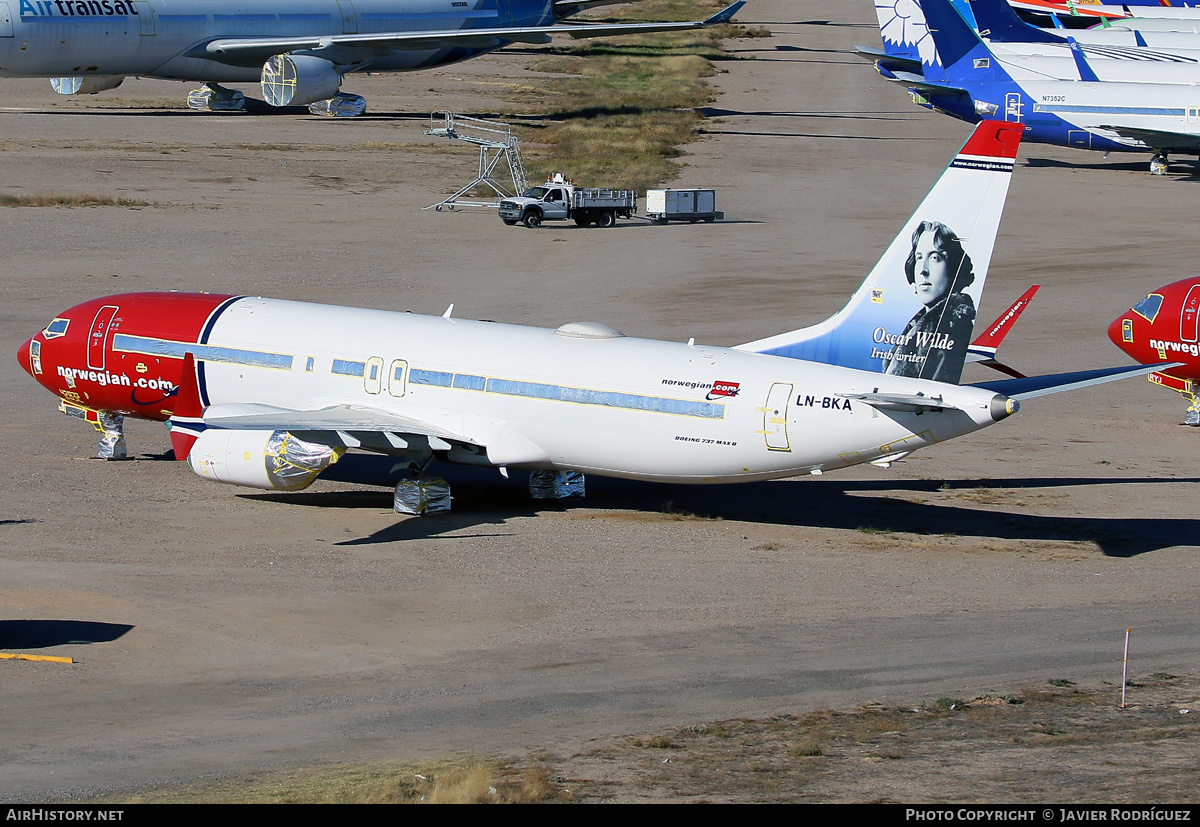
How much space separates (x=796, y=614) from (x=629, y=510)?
318 inches

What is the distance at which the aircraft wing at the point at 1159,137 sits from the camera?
9438 centimetres

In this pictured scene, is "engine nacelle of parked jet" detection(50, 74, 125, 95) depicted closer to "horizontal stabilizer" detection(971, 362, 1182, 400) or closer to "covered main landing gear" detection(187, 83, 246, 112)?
"covered main landing gear" detection(187, 83, 246, 112)

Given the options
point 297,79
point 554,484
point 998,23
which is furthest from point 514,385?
point 998,23

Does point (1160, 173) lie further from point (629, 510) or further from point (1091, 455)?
point (629, 510)

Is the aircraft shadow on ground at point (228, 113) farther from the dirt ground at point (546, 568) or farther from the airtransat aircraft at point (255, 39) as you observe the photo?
the dirt ground at point (546, 568)

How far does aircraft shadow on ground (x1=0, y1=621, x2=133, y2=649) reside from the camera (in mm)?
25438

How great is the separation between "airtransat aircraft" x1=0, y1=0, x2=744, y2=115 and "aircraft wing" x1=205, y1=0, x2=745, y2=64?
8 cm

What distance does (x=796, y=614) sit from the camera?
91.8 feet

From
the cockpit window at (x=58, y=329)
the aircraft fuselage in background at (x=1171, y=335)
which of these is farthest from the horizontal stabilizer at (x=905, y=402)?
the cockpit window at (x=58, y=329)

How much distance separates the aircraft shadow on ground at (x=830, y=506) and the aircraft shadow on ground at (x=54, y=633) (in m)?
7.06

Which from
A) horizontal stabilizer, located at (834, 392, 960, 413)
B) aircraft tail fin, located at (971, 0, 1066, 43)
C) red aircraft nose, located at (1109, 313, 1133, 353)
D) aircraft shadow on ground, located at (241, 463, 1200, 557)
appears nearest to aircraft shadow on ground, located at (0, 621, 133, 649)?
aircraft shadow on ground, located at (241, 463, 1200, 557)

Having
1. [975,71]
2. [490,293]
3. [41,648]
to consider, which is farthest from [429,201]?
[41,648]

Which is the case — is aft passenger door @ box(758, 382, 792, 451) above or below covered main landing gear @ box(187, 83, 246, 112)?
below

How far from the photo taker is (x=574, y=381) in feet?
108
